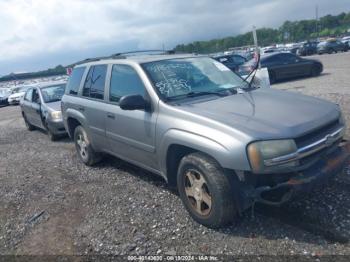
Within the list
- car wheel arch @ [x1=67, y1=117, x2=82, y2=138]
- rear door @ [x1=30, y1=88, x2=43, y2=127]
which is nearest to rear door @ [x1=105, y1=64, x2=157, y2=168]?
car wheel arch @ [x1=67, y1=117, x2=82, y2=138]

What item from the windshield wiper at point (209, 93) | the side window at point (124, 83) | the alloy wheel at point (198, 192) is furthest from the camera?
the side window at point (124, 83)

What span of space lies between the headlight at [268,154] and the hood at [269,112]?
0.07 metres

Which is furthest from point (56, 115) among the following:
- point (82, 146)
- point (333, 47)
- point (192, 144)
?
point (333, 47)

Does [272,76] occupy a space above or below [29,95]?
below

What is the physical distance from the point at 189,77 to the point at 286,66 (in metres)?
13.4

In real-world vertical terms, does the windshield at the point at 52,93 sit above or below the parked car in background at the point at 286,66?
above

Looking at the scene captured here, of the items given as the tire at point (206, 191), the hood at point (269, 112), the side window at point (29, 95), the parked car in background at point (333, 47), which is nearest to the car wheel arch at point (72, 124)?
the hood at point (269, 112)

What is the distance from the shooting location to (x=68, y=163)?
696 cm

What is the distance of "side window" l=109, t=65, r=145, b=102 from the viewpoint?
453cm

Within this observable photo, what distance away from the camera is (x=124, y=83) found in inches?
190

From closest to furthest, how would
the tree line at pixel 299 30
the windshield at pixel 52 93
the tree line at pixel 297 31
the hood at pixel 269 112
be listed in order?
the hood at pixel 269 112, the windshield at pixel 52 93, the tree line at pixel 297 31, the tree line at pixel 299 30

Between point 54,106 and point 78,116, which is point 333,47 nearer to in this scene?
point 54,106

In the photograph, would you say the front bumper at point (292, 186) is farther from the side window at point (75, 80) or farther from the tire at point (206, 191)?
the side window at point (75, 80)

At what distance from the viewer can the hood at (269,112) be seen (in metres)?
3.28
